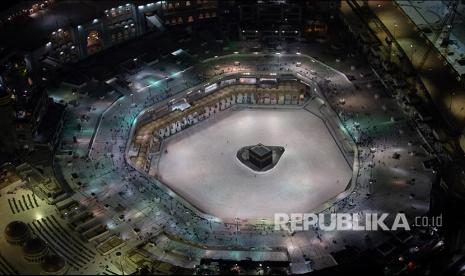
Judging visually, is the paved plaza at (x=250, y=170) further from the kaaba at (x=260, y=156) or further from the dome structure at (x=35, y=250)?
the dome structure at (x=35, y=250)

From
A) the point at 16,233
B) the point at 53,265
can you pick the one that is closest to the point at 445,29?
the point at 53,265

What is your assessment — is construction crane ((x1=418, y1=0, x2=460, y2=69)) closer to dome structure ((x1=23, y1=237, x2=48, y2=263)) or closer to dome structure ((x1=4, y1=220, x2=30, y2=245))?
dome structure ((x1=23, y1=237, x2=48, y2=263))

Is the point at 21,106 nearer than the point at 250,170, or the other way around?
the point at 21,106

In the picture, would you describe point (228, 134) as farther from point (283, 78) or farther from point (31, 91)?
point (31, 91)

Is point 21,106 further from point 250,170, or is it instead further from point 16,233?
point 250,170

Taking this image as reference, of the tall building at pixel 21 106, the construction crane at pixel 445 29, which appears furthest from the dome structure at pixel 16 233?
the construction crane at pixel 445 29

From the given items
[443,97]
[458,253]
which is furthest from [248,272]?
[443,97]

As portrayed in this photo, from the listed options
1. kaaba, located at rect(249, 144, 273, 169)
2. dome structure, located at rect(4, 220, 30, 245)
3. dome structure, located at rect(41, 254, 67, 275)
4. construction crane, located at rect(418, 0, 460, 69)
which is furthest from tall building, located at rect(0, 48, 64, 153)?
construction crane, located at rect(418, 0, 460, 69)
